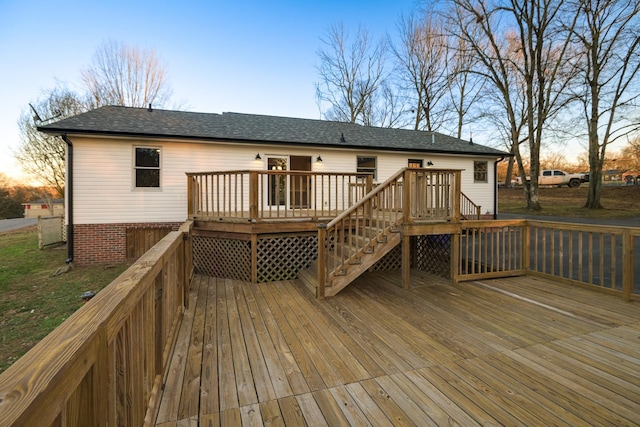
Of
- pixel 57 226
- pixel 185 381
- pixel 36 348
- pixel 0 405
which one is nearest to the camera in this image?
pixel 0 405

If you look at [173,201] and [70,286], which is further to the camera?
[173,201]

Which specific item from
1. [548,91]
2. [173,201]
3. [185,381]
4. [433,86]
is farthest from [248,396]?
[433,86]

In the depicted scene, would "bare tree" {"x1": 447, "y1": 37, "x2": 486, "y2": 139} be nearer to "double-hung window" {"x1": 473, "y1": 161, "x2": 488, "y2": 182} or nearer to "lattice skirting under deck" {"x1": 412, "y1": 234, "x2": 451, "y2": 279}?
"double-hung window" {"x1": 473, "y1": 161, "x2": 488, "y2": 182}

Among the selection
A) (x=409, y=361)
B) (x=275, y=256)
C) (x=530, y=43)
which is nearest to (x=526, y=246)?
(x=409, y=361)

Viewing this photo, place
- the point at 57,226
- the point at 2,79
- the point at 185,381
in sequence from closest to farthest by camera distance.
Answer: the point at 185,381, the point at 57,226, the point at 2,79

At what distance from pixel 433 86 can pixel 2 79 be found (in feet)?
77.5

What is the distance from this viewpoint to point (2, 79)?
13.6 m

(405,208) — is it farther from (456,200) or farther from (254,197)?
(254,197)

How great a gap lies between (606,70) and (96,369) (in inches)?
911

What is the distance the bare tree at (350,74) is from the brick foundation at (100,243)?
55.6 ft

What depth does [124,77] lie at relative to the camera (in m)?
18.7

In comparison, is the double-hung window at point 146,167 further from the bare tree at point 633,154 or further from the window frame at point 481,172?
the bare tree at point 633,154

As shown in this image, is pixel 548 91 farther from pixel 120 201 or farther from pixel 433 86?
pixel 120 201

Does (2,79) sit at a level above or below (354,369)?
above
